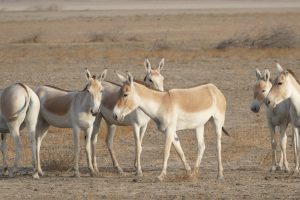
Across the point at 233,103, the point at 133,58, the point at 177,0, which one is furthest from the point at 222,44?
the point at 177,0

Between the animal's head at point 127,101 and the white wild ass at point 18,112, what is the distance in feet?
5.57

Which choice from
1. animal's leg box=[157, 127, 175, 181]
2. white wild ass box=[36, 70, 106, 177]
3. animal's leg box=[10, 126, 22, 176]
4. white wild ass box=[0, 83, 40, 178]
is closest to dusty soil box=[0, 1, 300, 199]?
animal's leg box=[157, 127, 175, 181]

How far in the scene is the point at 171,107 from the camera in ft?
48.4

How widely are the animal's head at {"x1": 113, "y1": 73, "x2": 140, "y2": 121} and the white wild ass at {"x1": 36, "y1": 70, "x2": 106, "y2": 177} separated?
0.51 m

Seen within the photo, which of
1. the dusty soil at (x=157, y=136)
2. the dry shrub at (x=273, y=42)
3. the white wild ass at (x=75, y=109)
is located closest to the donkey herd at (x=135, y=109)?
the white wild ass at (x=75, y=109)

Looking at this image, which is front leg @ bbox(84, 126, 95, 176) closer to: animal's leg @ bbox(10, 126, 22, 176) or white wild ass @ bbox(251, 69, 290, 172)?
animal's leg @ bbox(10, 126, 22, 176)

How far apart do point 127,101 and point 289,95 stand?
270 centimetres

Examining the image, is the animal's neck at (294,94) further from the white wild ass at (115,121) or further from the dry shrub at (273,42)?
the dry shrub at (273,42)

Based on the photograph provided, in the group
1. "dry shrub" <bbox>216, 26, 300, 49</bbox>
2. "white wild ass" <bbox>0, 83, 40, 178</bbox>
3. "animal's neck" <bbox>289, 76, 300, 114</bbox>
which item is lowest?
"dry shrub" <bbox>216, 26, 300, 49</bbox>

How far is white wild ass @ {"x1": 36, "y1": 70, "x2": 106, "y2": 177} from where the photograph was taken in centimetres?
1504

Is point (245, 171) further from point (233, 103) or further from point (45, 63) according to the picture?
point (45, 63)

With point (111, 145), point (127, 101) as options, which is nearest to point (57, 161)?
point (111, 145)

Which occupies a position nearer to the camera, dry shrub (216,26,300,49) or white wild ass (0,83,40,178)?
white wild ass (0,83,40,178)

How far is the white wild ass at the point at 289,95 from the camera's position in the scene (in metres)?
15.1
